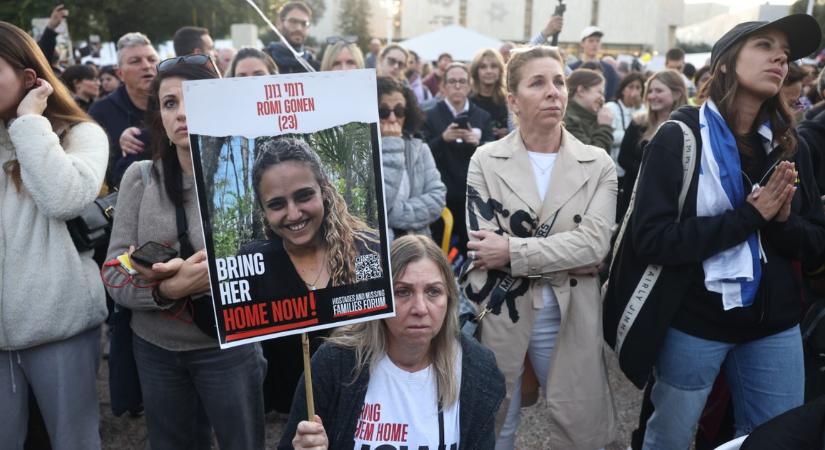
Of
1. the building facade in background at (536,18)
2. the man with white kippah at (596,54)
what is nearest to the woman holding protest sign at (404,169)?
the man with white kippah at (596,54)

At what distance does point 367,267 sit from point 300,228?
0.70 ft

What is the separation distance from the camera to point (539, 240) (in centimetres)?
256

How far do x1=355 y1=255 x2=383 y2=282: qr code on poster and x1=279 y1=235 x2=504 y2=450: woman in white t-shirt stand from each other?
A: 1.19 feet

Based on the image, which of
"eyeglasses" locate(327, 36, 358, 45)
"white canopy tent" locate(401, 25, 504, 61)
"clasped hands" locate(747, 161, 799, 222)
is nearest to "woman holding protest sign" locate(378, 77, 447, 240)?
"eyeglasses" locate(327, 36, 358, 45)

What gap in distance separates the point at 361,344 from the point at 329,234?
22.1 inches

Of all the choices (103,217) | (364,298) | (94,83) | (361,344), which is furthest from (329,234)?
(94,83)

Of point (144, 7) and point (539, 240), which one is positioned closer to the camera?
point (539, 240)

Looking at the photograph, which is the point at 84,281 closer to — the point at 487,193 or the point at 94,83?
the point at 487,193

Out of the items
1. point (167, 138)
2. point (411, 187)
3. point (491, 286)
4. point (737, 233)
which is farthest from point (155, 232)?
point (737, 233)

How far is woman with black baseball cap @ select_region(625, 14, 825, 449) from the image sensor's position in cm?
245

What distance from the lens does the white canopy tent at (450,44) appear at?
23295mm

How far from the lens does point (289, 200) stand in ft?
5.58

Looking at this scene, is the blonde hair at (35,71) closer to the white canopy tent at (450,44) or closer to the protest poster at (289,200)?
the protest poster at (289,200)

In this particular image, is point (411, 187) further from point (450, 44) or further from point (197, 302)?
point (450, 44)
